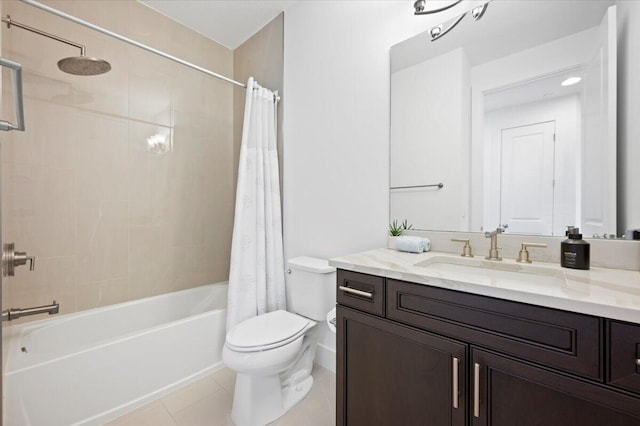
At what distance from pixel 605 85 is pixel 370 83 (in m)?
1.08

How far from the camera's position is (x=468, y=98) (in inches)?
56.2

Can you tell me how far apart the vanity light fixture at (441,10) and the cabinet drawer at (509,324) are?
1341 millimetres

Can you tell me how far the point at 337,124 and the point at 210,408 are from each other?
1.91m

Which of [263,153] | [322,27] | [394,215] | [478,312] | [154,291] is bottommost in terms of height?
[154,291]

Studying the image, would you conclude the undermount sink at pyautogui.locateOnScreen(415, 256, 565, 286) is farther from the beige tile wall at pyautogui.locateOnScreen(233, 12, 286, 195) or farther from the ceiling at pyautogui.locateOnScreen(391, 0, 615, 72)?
the beige tile wall at pyautogui.locateOnScreen(233, 12, 286, 195)

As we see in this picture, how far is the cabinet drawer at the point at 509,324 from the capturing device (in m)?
0.71

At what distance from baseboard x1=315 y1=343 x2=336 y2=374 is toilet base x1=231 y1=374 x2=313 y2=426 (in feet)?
1.39

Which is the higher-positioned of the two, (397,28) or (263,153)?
(397,28)

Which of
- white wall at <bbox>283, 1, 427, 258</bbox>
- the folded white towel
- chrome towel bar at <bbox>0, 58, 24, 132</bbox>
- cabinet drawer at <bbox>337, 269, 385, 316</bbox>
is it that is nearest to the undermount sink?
the folded white towel

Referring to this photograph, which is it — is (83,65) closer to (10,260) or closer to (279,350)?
(10,260)

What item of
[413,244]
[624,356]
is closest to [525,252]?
[413,244]

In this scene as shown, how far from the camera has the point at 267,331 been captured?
159cm

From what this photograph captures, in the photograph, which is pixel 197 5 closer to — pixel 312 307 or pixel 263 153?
pixel 263 153

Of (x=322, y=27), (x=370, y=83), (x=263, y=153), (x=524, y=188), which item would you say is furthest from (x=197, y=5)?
(x=524, y=188)
